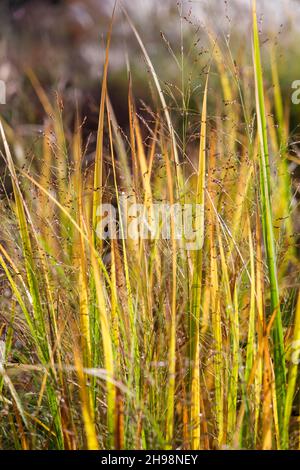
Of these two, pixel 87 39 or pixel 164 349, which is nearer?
pixel 164 349

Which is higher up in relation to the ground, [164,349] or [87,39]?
[87,39]

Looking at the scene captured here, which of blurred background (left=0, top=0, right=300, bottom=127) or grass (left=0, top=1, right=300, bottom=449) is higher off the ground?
blurred background (left=0, top=0, right=300, bottom=127)

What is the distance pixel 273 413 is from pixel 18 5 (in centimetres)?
620

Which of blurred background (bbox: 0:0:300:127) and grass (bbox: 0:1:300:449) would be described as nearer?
grass (bbox: 0:1:300:449)

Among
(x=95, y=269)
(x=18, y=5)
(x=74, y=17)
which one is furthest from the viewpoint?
(x=18, y=5)

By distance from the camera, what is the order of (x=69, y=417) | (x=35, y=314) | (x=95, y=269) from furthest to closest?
(x=35, y=314) < (x=69, y=417) < (x=95, y=269)

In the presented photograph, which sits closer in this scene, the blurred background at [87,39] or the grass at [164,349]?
the grass at [164,349]

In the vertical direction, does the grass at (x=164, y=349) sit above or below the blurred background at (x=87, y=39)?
below

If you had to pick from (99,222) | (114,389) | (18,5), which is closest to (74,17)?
(18,5)

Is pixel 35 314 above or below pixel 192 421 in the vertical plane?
above

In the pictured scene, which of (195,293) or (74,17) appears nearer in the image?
(195,293)

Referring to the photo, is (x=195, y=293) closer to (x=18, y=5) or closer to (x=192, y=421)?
(x=192, y=421)
